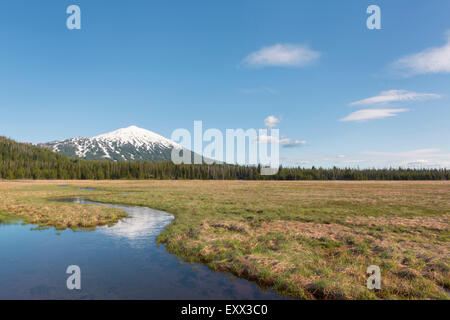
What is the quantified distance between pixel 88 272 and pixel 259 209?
73.7ft

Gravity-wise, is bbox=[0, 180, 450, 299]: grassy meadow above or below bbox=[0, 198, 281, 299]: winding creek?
above

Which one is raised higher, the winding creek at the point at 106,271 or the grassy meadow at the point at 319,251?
the grassy meadow at the point at 319,251

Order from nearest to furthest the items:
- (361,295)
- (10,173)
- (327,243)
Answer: (361,295)
(327,243)
(10,173)

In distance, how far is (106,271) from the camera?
12.6 meters

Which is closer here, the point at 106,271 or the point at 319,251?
the point at 106,271

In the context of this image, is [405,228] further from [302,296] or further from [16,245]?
[16,245]

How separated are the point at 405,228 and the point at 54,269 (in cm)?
2616

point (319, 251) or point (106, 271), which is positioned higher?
point (319, 251)

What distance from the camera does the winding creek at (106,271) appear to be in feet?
33.8

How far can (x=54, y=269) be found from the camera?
12.8 m

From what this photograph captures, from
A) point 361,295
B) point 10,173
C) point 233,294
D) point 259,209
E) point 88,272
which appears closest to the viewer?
point 361,295

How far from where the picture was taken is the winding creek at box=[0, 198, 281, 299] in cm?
1031
